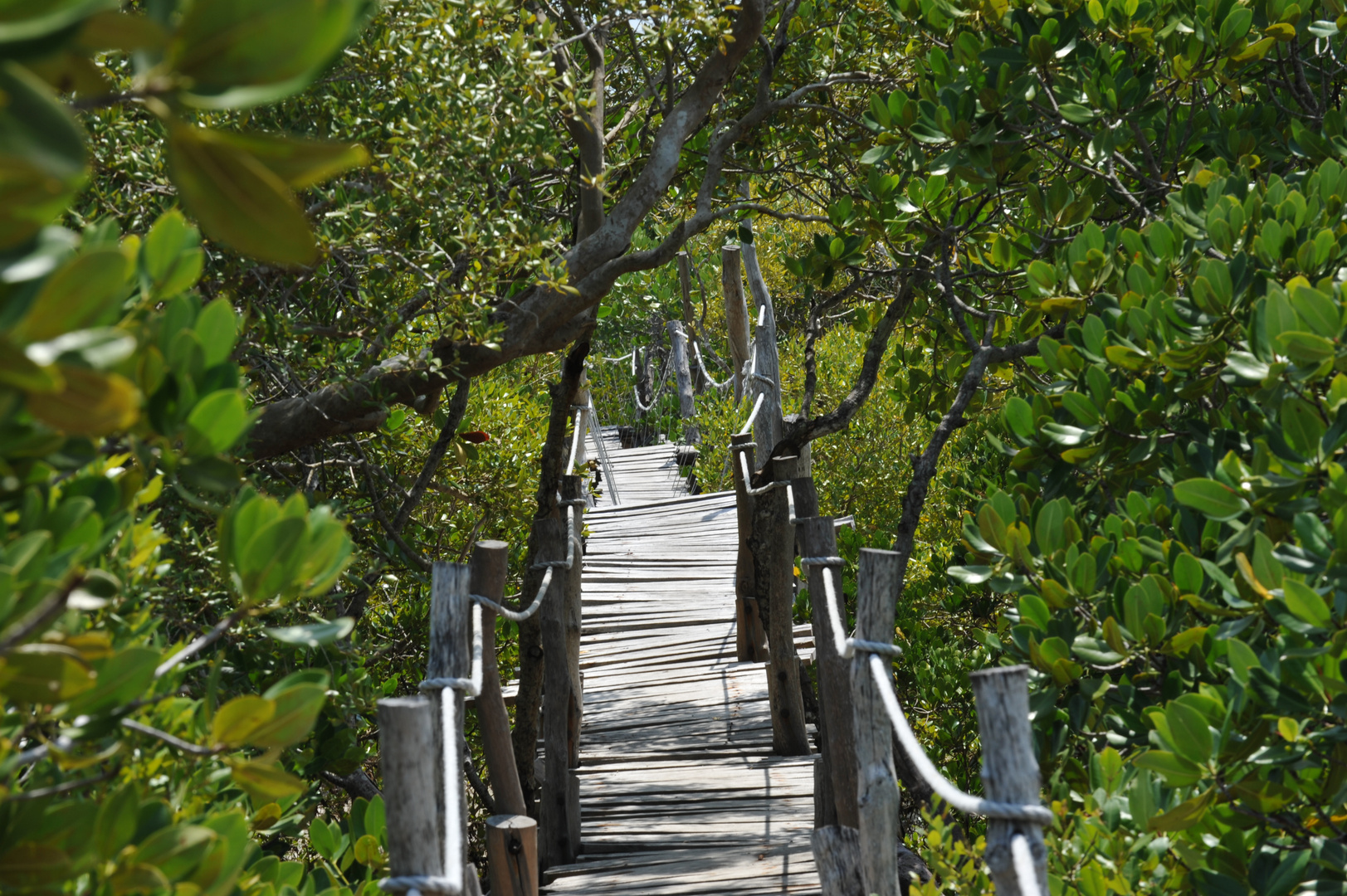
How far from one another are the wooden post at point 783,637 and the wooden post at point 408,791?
3282 millimetres

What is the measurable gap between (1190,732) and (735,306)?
714 cm

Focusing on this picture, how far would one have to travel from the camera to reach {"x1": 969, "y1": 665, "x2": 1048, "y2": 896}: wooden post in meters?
1.45

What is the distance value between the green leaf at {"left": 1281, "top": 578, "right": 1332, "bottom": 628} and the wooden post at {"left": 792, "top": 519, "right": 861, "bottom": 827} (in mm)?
1677

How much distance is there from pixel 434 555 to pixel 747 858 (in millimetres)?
2117

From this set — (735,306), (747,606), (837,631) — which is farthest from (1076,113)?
(735,306)

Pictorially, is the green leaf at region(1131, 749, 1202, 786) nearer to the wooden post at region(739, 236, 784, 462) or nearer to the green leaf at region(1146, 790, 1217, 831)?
the green leaf at region(1146, 790, 1217, 831)

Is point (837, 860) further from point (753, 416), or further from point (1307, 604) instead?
point (753, 416)

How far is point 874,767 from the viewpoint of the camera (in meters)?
2.50

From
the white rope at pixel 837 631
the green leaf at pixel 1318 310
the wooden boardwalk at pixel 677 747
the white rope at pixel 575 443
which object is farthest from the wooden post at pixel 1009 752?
the white rope at pixel 575 443

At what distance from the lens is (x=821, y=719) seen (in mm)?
3637

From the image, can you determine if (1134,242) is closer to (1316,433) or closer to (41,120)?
(1316,433)

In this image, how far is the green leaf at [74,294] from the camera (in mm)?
682

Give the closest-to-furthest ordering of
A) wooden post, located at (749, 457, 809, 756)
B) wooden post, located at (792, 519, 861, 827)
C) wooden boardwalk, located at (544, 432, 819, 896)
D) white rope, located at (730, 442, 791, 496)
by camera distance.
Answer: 1. wooden post, located at (792, 519, 861, 827)
2. wooden boardwalk, located at (544, 432, 819, 896)
3. wooden post, located at (749, 457, 809, 756)
4. white rope, located at (730, 442, 791, 496)

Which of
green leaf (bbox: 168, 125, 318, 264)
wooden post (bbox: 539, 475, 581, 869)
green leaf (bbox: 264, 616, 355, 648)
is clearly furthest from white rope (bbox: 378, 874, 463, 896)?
wooden post (bbox: 539, 475, 581, 869)
